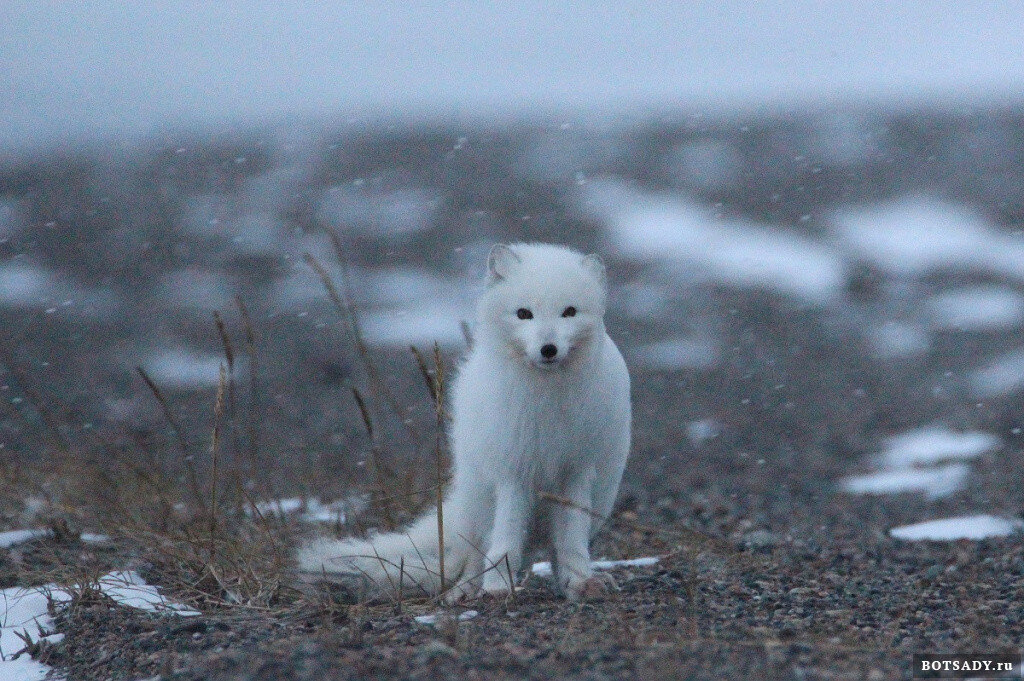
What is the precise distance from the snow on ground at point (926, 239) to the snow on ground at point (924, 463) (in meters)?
4.75

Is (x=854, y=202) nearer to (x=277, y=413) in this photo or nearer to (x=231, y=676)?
(x=277, y=413)

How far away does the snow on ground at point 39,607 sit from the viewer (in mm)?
4004

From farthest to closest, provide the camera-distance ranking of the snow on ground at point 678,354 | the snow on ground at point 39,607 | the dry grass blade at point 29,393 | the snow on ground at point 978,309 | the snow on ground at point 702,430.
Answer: the snow on ground at point 978,309, the snow on ground at point 678,354, the snow on ground at point 702,430, the dry grass blade at point 29,393, the snow on ground at point 39,607

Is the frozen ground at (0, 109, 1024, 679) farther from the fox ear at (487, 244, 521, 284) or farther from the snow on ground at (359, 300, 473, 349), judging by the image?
the fox ear at (487, 244, 521, 284)

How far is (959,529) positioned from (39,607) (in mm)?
4560

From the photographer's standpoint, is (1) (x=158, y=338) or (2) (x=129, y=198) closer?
(1) (x=158, y=338)

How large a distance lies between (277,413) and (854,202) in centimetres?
864

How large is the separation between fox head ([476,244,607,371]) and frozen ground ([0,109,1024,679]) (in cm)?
91

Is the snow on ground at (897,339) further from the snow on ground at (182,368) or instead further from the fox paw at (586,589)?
the fox paw at (586,589)

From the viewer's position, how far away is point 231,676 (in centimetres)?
315

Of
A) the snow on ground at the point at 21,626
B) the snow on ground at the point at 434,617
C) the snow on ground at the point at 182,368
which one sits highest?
the snow on ground at the point at 182,368

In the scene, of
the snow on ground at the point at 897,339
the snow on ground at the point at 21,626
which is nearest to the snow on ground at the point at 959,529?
the snow on ground at the point at 21,626

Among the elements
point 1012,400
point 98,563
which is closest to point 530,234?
point 1012,400

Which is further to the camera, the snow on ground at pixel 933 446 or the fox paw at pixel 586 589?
the snow on ground at pixel 933 446
